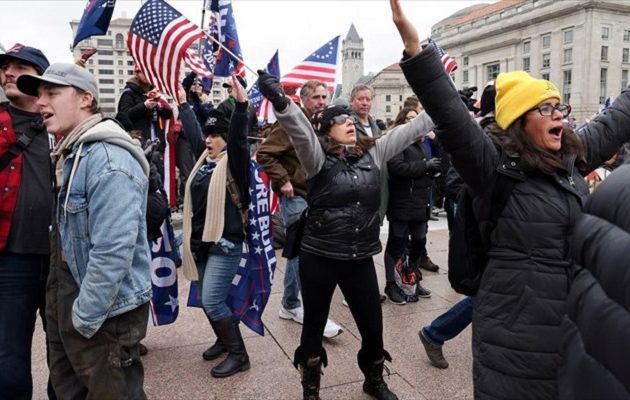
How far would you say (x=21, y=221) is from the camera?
2752mm

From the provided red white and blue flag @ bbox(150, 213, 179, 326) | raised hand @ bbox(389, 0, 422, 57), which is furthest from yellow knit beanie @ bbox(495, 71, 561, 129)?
red white and blue flag @ bbox(150, 213, 179, 326)

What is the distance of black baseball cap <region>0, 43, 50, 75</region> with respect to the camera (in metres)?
2.88

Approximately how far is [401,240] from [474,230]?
3.14 m

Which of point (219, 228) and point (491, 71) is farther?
point (491, 71)

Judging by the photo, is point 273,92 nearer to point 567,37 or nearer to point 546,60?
point 567,37

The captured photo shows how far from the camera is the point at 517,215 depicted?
83.4 inches

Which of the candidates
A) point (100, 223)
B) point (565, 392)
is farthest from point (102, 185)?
point (565, 392)

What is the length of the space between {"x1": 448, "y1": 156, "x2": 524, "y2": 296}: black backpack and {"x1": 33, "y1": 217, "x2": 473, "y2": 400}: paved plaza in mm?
1496

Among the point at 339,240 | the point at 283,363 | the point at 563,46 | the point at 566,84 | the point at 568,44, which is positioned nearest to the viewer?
the point at 339,240

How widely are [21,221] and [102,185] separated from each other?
87 cm

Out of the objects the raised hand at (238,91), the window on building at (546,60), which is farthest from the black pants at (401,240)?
the window on building at (546,60)

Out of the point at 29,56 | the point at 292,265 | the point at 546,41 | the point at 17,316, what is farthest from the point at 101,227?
the point at 546,41

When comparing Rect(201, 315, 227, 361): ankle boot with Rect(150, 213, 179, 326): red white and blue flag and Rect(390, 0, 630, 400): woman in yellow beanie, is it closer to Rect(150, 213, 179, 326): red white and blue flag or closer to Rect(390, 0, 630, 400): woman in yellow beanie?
Rect(150, 213, 179, 326): red white and blue flag

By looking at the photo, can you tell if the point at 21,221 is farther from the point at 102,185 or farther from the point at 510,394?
the point at 510,394
